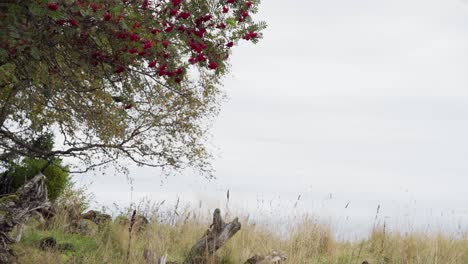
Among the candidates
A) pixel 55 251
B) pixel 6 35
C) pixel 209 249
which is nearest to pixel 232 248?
pixel 209 249

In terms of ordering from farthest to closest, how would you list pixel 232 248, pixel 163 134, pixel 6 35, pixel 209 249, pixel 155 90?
pixel 163 134 < pixel 155 90 < pixel 232 248 < pixel 209 249 < pixel 6 35

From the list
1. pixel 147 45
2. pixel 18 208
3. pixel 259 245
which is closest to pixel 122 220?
pixel 259 245

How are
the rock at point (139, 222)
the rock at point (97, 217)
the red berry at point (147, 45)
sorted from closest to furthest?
1. the red berry at point (147, 45)
2. the rock at point (139, 222)
3. the rock at point (97, 217)

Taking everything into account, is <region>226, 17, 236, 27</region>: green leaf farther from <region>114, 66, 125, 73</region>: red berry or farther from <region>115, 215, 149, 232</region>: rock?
<region>115, 215, 149, 232</region>: rock

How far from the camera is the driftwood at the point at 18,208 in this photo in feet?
22.4

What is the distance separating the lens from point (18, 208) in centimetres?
704

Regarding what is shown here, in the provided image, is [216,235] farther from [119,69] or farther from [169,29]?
[169,29]

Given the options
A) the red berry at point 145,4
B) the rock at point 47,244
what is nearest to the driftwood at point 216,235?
the rock at point 47,244

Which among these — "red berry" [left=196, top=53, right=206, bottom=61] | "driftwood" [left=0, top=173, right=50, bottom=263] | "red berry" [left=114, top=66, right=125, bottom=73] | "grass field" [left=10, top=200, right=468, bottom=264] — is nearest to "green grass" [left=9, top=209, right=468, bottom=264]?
"grass field" [left=10, top=200, right=468, bottom=264]

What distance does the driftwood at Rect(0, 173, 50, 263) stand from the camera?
684 centimetres

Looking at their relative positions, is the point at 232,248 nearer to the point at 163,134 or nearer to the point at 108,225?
the point at 108,225

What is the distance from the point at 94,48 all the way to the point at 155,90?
318 inches

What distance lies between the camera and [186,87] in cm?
1517

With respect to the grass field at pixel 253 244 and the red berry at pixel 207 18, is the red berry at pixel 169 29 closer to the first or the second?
the red berry at pixel 207 18
